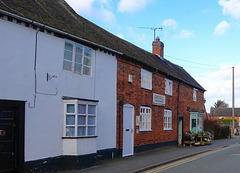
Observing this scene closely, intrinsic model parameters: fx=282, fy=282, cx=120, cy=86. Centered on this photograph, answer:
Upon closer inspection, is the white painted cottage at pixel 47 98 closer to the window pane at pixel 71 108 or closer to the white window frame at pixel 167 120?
the window pane at pixel 71 108

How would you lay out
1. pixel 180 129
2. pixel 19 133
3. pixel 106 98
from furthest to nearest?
1. pixel 180 129
2. pixel 106 98
3. pixel 19 133

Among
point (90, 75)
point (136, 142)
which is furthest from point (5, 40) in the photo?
point (136, 142)

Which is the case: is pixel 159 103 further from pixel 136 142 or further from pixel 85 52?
pixel 85 52

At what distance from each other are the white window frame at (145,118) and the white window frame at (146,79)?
1.28 metres

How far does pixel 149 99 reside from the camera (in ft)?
56.3

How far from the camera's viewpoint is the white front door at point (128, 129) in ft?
47.5

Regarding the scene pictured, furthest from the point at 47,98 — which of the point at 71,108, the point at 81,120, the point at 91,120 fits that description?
the point at 91,120

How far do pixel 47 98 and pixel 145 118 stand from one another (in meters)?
8.32

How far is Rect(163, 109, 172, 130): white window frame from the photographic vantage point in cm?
1966

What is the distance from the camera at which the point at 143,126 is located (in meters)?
16.5

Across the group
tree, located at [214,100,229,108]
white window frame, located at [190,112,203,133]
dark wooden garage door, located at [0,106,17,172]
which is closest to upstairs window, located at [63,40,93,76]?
dark wooden garage door, located at [0,106,17,172]

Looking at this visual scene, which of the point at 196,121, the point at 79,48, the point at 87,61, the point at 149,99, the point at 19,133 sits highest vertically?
the point at 79,48

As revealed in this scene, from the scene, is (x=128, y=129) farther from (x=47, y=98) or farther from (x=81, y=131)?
(x=47, y=98)

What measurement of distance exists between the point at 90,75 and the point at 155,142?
8.04 m
